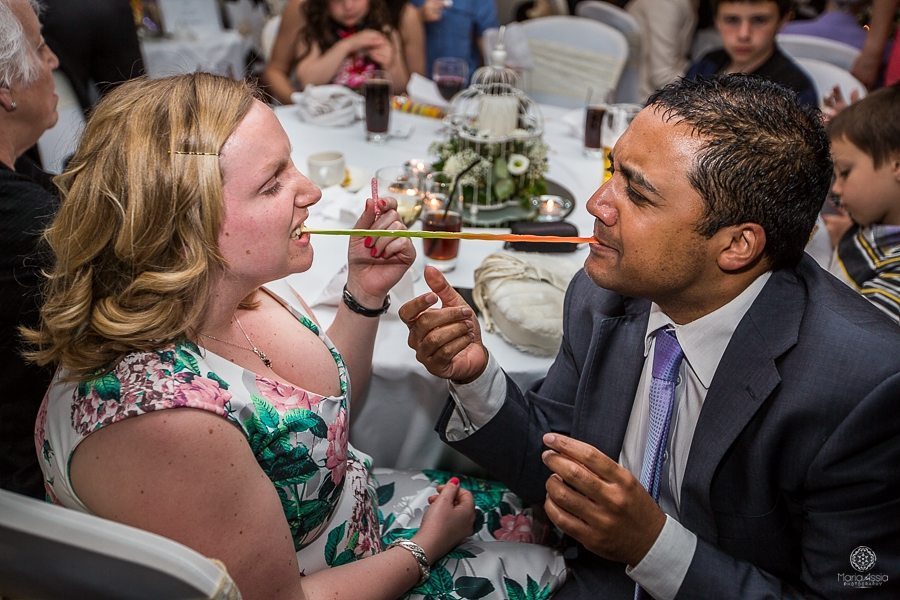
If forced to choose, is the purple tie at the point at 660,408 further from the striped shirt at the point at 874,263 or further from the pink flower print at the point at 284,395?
the striped shirt at the point at 874,263

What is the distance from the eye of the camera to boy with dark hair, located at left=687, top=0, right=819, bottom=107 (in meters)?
3.55

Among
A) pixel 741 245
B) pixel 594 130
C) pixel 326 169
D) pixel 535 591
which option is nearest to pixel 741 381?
pixel 741 245

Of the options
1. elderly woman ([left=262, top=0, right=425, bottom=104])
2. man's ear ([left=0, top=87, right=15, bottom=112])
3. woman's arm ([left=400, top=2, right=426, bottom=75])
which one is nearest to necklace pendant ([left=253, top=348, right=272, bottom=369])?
man's ear ([left=0, top=87, right=15, bottom=112])

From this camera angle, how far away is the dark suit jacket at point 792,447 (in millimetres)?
1266

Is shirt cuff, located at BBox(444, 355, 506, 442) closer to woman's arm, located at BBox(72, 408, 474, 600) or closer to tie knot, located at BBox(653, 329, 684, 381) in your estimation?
tie knot, located at BBox(653, 329, 684, 381)

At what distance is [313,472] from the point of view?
1.37 meters

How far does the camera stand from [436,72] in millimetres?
3375

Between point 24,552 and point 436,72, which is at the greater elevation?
point 24,552

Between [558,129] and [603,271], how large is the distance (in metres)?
2.15

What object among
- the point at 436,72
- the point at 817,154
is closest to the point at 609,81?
the point at 436,72

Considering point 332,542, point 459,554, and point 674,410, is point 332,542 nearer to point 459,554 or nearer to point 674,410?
point 459,554

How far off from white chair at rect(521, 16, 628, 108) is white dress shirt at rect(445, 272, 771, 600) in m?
3.08

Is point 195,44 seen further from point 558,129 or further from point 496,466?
point 496,466

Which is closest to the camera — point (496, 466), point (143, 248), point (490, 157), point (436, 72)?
point (143, 248)
